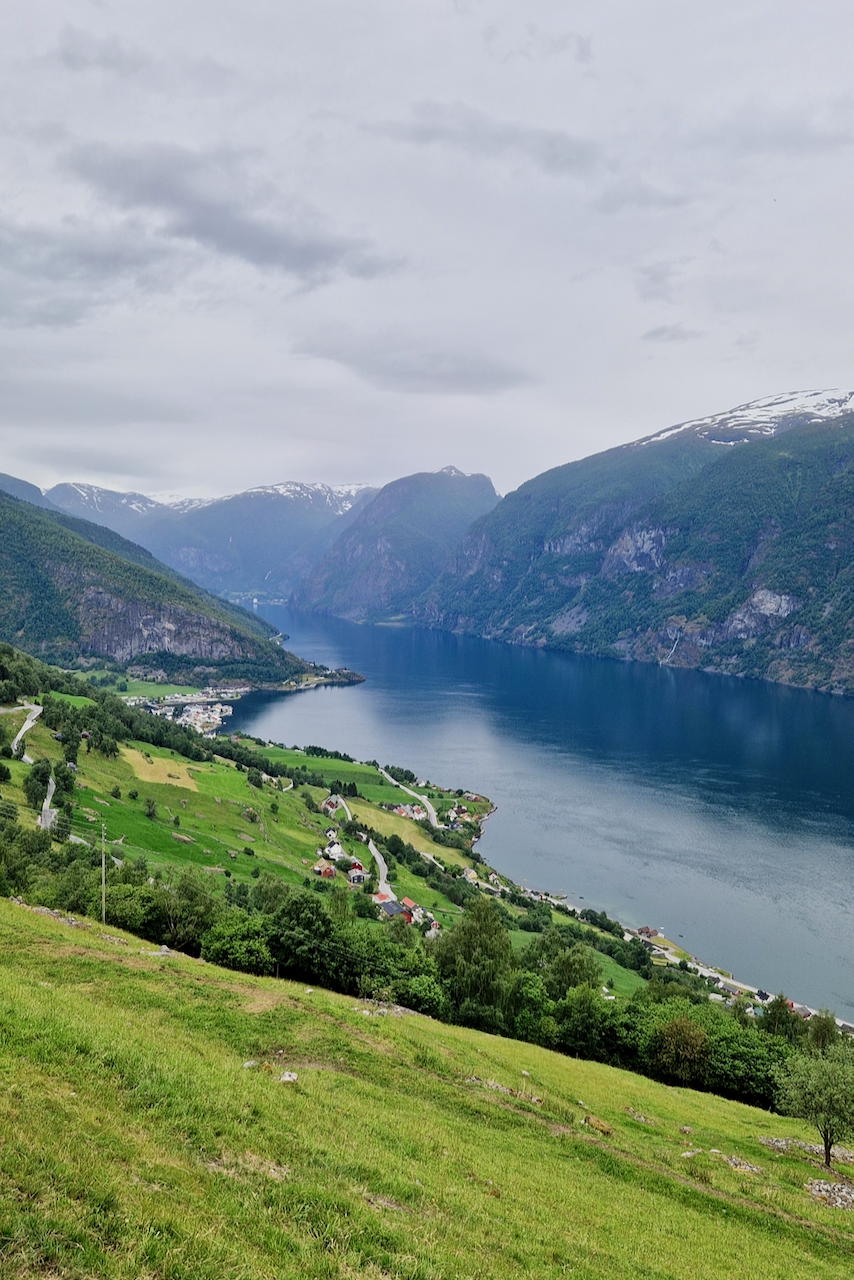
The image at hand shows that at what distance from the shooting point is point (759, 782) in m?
141

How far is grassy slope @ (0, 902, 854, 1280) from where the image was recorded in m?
10.1

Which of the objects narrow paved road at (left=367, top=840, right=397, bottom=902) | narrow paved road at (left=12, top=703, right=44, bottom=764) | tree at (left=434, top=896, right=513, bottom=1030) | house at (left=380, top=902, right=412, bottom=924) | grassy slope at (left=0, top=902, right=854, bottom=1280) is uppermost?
grassy slope at (left=0, top=902, right=854, bottom=1280)

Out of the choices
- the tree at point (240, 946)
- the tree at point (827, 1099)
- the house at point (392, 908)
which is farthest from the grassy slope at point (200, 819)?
the tree at point (827, 1099)

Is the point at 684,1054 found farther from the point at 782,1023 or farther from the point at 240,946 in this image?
the point at 240,946

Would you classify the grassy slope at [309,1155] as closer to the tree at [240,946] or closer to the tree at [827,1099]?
the tree at [827,1099]

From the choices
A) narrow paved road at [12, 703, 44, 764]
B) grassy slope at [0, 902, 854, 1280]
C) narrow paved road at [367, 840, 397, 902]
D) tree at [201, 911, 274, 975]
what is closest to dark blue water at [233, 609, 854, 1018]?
narrow paved road at [367, 840, 397, 902]

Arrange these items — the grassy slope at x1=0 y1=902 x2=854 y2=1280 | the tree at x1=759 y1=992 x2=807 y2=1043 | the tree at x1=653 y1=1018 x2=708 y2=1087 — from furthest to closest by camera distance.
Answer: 1. the tree at x1=759 y1=992 x2=807 y2=1043
2. the tree at x1=653 y1=1018 x2=708 y2=1087
3. the grassy slope at x1=0 y1=902 x2=854 y2=1280

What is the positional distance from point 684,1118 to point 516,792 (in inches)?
4365

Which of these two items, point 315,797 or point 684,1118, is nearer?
point 684,1118

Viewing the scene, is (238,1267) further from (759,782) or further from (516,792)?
(759,782)

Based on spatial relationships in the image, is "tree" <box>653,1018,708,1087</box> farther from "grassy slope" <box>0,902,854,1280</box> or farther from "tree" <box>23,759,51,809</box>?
"tree" <box>23,759,51,809</box>

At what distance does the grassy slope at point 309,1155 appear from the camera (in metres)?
10.1

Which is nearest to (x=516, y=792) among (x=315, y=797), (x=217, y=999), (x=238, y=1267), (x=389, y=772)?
(x=389, y=772)

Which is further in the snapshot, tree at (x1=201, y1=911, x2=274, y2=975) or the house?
the house
